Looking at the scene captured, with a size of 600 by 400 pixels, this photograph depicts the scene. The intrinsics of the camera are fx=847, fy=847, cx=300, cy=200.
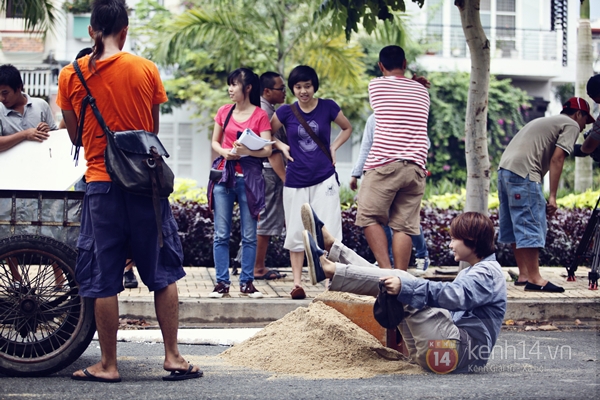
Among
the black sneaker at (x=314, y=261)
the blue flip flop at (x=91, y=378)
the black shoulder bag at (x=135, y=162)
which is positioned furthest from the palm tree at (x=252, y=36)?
the blue flip flop at (x=91, y=378)

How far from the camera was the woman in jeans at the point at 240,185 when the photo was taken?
735 centimetres

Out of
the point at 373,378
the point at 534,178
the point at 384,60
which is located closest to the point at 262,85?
the point at 384,60

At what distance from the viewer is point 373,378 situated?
4.74 meters

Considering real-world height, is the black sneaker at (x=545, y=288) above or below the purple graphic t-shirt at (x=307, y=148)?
A: below

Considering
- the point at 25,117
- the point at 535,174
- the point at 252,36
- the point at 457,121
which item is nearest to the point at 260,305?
the point at 25,117

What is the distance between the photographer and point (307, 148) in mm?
7582

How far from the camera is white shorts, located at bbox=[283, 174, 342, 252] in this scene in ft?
24.6

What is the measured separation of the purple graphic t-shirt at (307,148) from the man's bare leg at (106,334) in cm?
323

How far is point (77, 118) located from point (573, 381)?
3100 millimetres

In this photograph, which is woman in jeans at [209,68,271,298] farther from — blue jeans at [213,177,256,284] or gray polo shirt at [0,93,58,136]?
gray polo shirt at [0,93,58,136]

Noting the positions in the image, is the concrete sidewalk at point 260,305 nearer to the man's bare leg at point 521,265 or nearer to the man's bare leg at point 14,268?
the man's bare leg at point 521,265

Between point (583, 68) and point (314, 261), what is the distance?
12.2 m

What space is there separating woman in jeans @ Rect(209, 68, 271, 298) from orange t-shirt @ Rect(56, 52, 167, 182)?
8.94 ft

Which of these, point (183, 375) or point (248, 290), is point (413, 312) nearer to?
point (183, 375)
